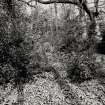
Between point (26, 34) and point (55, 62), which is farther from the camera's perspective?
point (55, 62)

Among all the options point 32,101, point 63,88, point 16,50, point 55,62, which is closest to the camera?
point 32,101

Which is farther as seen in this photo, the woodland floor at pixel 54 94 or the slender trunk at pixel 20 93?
the slender trunk at pixel 20 93

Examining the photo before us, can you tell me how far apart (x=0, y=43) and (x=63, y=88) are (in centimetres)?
288

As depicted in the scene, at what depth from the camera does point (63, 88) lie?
4.88 m

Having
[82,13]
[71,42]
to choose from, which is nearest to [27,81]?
[71,42]

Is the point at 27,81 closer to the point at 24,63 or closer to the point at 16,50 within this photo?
the point at 24,63

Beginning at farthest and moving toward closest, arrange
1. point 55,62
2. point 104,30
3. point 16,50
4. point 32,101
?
point 104,30
point 55,62
point 16,50
point 32,101

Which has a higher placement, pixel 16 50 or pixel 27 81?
pixel 16 50

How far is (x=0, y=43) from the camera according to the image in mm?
5445

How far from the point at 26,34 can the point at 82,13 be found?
4.63 metres

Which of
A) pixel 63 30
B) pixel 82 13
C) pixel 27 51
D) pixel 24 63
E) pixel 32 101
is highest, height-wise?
pixel 82 13

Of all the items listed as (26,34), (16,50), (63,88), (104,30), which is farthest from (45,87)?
(104,30)

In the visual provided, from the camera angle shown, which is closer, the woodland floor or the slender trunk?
the woodland floor

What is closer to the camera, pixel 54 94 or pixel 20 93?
pixel 54 94
